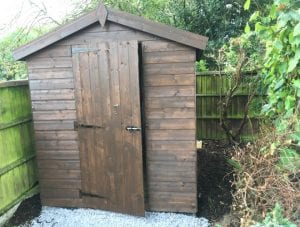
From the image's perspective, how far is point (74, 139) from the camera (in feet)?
13.9

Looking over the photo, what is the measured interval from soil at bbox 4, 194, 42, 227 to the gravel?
0.34ft

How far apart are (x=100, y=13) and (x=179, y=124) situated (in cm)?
163

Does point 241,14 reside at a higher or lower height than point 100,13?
higher

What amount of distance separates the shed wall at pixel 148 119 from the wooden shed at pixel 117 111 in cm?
1

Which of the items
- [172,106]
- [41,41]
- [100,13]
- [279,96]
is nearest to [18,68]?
[41,41]

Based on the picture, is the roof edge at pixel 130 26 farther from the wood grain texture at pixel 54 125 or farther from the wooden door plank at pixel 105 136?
the wood grain texture at pixel 54 125

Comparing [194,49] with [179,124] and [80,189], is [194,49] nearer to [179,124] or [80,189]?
[179,124]

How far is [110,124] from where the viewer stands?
3996 mm

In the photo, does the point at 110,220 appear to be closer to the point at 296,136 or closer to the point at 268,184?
the point at 268,184

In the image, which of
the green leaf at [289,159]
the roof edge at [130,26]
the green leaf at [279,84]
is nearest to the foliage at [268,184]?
the green leaf at [289,159]

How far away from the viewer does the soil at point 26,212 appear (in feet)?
13.3

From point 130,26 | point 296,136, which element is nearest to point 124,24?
point 130,26

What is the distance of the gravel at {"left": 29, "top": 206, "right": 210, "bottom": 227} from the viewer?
3986mm

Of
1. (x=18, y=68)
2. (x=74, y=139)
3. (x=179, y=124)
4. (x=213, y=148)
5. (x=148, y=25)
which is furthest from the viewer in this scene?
(x=18, y=68)
